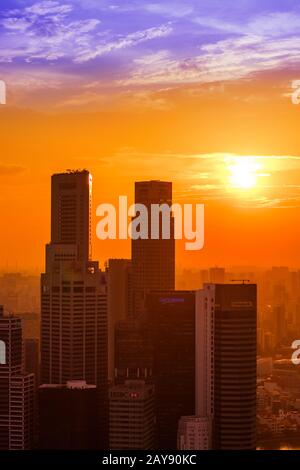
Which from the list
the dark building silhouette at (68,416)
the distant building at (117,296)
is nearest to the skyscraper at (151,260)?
the distant building at (117,296)

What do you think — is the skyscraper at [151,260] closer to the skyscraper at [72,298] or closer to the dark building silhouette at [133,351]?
the dark building silhouette at [133,351]

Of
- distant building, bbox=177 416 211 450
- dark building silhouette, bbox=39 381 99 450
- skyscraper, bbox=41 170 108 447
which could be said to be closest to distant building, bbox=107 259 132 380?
skyscraper, bbox=41 170 108 447

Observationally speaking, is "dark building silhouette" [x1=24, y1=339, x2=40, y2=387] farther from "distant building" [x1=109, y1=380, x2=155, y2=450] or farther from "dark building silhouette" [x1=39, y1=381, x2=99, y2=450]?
"distant building" [x1=109, y1=380, x2=155, y2=450]

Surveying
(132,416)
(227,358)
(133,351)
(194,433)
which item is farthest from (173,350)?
(194,433)

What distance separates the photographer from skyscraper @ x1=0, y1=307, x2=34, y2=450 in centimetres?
620

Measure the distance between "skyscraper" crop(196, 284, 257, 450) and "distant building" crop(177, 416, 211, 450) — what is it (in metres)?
0.45

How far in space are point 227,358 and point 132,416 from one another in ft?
3.83

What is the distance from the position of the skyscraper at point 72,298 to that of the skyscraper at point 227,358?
1022 millimetres

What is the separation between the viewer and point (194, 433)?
5777mm

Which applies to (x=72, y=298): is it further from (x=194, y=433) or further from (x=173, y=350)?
(x=194, y=433)
